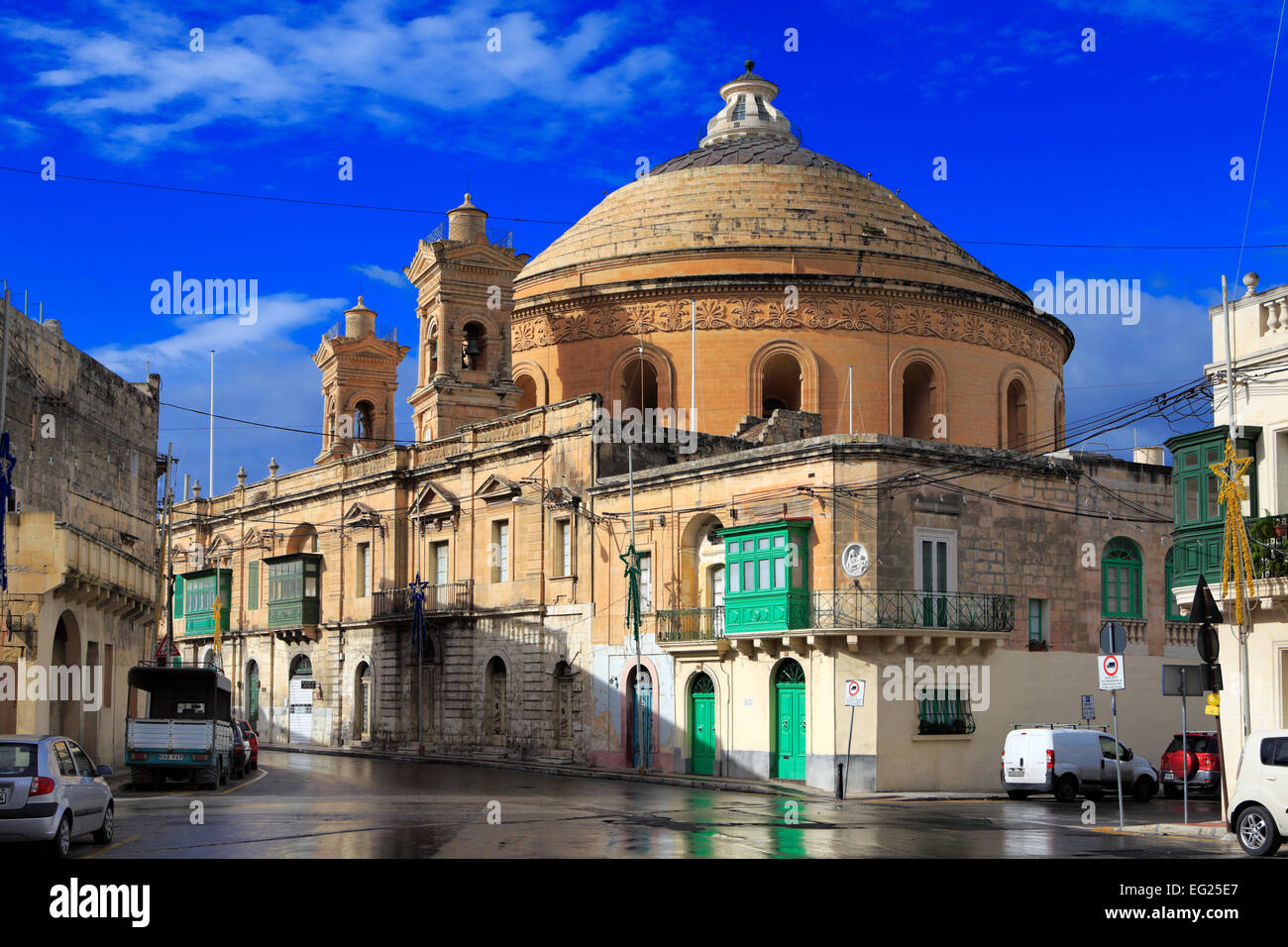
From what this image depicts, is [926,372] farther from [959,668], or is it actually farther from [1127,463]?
[959,668]

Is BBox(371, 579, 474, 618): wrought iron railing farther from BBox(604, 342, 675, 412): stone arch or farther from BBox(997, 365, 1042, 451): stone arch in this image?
BBox(997, 365, 1042, 451): stone arch

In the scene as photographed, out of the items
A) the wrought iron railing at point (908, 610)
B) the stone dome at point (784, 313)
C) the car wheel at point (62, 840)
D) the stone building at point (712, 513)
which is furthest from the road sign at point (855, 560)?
the car wheel at point (62, 840)

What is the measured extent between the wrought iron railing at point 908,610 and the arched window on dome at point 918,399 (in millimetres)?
13497

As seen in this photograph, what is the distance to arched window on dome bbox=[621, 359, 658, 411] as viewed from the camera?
45.2 meters

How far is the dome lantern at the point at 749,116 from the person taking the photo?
2061 inches

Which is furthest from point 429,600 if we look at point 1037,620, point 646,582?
point 1037,620

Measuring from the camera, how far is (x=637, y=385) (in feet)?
151

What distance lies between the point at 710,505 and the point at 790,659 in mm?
4453

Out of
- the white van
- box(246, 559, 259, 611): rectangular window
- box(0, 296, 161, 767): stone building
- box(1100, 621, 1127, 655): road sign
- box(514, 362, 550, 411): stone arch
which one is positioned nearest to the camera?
box(1100, 621, 1127, 655): road sign

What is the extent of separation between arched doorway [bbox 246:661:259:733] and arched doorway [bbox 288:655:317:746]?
295 centimetres

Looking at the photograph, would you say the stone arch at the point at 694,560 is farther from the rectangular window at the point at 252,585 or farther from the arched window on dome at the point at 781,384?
the rectangular window at the point at 252,585

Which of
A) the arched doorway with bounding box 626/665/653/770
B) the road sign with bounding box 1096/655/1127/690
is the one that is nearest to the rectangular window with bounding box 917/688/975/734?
the arched doorway with bounding box 626/665/653/770
